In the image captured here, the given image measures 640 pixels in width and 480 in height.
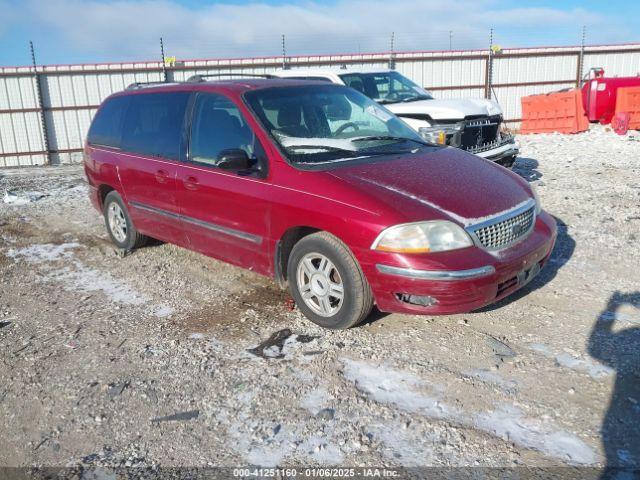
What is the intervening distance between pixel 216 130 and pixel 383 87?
4.94m

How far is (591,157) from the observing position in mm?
10828

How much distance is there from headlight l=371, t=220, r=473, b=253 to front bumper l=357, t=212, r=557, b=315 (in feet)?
0.14

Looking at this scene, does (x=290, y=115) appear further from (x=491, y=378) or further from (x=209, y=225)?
(x=491, y=378)

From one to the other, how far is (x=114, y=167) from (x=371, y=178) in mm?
3159

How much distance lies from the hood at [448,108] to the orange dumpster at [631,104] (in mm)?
8824

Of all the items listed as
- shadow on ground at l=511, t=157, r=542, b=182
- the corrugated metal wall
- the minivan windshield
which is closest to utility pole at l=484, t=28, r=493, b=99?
the corrugated metal wall

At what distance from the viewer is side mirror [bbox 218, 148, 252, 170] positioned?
407 cm

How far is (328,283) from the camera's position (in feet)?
12.7

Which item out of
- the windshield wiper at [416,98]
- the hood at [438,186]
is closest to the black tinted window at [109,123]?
the hood at [438,186]

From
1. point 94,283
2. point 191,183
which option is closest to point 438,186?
point 191,183

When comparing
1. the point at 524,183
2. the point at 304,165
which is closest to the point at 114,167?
the point at 304,165

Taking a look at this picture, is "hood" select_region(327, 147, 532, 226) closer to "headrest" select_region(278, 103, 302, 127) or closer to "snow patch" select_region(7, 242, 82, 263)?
"headrest" select_region(278, 103, 302, 127)

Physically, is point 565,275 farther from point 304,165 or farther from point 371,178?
point 304,165

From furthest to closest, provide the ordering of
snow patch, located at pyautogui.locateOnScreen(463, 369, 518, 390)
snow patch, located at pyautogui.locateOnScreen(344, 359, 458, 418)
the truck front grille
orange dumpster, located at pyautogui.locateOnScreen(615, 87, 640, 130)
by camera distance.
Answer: orange dumpster, located at pyautogui.locateOnScreen(615, 87, 640, 130), the truck front grille, snow patch, located at pyautogui.locateOnScreen(463, 369, 518, 390), snow patch, located at pyautogui.locateOnScreen(344, 359, 458, 418)
